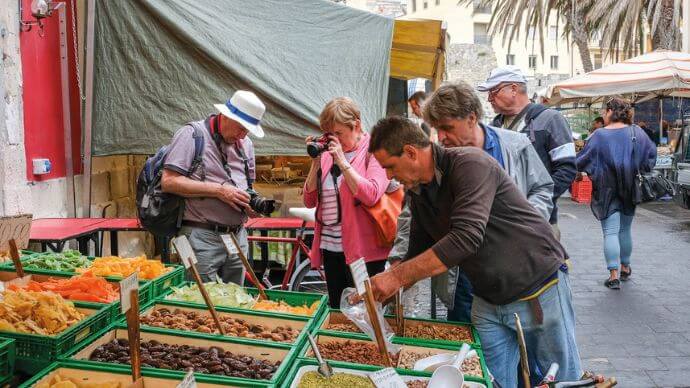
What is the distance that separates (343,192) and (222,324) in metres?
1.40

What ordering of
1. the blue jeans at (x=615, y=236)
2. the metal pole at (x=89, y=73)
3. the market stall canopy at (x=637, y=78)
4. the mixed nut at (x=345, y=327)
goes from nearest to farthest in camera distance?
1. the mixed nut at (x=345, y=327)
2. the metal pole at (x=89, y=73)
3. the blue jeans at (x=615, y=236)
4. the market stall canopy at (x=637, y=78)

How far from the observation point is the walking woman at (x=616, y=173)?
763 cm

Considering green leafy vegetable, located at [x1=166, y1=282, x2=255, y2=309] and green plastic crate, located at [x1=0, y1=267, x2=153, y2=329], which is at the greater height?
green plastic crate, located at [x1=0, y1=267, x2=153, y2=329]

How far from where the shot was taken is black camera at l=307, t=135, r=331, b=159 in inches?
171

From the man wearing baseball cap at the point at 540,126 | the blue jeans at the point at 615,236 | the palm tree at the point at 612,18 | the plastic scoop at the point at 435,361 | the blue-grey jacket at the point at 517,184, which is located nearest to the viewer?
the plastic scoop at the point at 435,361

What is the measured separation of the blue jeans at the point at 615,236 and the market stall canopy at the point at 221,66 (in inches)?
→ 116

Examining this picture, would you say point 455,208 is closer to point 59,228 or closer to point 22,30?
point 59,228

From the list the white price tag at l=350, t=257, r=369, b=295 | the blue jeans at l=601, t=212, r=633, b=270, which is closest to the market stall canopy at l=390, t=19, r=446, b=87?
the blue jeans at l=601, t=212, r=633, b=270

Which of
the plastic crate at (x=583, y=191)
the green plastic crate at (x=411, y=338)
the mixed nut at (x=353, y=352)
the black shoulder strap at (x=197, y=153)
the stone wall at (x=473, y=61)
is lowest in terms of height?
the plastic crate at (x=583, y=191)

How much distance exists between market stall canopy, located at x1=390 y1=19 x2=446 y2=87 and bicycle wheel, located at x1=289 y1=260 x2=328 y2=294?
3586mm

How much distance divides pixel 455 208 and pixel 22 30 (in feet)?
15.8

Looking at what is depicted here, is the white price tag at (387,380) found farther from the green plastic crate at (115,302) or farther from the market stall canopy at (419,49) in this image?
the market stall canopy at (419,49)

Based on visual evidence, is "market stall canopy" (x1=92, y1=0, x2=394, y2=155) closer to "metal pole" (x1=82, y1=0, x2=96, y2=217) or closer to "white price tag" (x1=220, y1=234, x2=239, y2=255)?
"metal pole" (x1=82, y1=0, x2=96, y2=217)

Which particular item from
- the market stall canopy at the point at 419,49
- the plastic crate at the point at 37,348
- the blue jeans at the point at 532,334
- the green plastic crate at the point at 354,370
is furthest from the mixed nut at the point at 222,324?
the market stall canopy at the point at 419,49
